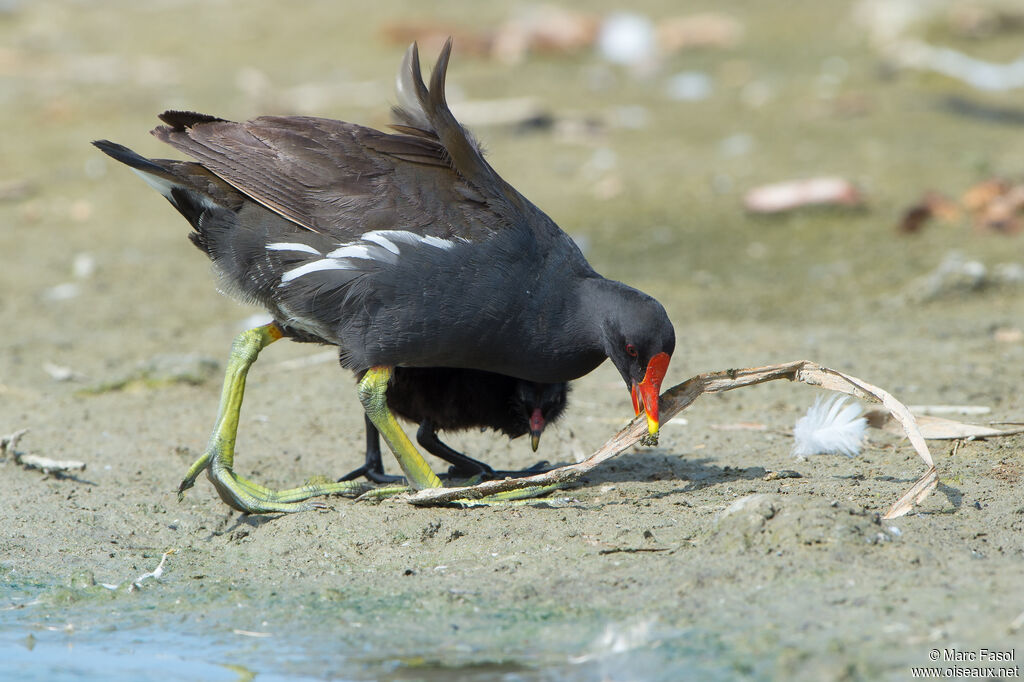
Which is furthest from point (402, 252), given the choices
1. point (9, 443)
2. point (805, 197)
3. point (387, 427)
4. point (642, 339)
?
point (805, 197)

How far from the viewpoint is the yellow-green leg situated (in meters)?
4.04

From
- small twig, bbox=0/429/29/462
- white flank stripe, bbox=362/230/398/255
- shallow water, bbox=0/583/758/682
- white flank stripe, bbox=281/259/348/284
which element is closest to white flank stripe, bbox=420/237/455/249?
white flank stripe, bbox=362/230/398/255

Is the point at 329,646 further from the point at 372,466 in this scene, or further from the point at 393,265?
the point at 372,466

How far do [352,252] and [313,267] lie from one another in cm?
15

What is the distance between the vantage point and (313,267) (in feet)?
13.1

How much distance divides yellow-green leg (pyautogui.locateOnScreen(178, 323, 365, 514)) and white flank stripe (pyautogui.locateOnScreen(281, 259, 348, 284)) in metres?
0.41

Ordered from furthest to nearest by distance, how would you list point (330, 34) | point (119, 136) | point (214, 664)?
point (330, 34)
point (119, 136)
point (214, 664)

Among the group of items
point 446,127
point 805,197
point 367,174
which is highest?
point 805,197

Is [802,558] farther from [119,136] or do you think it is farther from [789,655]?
[119,136]

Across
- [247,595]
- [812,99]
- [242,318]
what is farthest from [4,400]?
[812,99]

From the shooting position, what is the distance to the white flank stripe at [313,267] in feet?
13.0

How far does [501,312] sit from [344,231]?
2.04 feet

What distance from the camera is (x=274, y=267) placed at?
411 centimetres

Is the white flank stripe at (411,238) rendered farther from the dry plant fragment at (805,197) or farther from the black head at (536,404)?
the dry plant fragment at (805,197)
